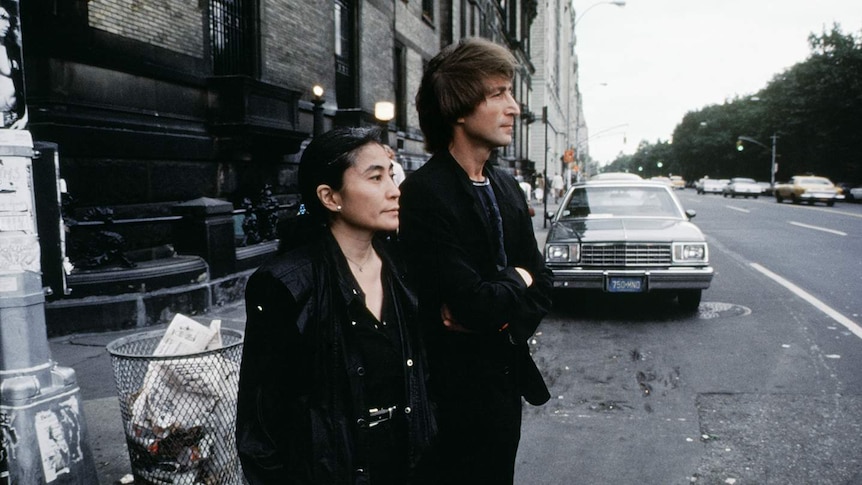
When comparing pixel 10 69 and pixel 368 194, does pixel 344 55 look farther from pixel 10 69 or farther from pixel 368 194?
pixel 368 194

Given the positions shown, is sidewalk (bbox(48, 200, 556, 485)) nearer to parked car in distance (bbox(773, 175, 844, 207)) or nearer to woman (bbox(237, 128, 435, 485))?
woman (bbox(237, 128, 435, 485))

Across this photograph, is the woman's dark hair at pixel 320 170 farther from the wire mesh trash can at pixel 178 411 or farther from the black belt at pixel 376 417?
the wire mesh trash can at pixel 178 411

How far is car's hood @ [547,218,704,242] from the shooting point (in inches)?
318

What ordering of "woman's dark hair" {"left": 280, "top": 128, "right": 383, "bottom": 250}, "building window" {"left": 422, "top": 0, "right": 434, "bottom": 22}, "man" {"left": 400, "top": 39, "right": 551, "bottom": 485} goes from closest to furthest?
"woman's dark hair" {"left": 280, "top": 128, "right": 383, "bottom": 250} < "man" {"left": 400, "top": 39, "right": 551, "bottom": 485} < "building window" {"left": 422, "top": 0, "right": 434, "bottom": 22}

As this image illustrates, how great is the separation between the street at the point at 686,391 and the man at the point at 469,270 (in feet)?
5.80

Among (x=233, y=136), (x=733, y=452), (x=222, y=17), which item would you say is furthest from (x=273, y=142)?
(x=733, y=452)

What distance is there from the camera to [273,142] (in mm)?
10742

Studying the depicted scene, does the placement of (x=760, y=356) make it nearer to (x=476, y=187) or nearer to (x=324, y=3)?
(x=476, y=187)

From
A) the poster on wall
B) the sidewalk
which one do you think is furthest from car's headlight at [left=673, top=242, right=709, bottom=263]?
the poster on wall

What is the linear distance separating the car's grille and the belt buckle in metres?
6.47

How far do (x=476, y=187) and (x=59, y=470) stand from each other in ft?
7.39

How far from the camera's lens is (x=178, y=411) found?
2.85 metres

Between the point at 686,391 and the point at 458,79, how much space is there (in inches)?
161

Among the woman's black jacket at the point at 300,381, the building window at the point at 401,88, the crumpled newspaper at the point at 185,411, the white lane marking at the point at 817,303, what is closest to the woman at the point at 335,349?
the woman's black jacket at the point at 300,381
